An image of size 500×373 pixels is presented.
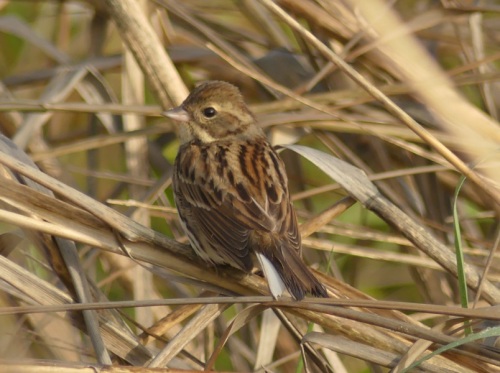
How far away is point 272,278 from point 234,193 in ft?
2.08

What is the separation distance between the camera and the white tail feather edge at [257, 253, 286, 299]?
9.48ft

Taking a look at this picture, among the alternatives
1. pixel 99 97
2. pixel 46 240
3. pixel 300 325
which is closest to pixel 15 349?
pixel 46 240

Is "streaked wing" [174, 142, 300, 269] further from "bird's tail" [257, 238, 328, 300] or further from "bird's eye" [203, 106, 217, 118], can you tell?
"bird's eye" [203, 106, 217, 118]

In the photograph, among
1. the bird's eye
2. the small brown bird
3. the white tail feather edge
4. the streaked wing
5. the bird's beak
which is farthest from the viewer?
the bird's eye

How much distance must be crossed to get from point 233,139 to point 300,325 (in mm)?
877

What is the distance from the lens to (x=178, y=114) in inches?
152

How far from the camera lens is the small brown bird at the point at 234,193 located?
3.23 m

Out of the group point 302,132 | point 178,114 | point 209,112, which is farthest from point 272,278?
point 302,132

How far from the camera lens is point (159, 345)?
158 inches

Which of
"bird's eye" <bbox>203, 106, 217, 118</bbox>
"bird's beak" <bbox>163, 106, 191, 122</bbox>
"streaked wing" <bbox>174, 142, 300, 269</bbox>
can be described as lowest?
"streaked wing" <bbox>174, 142, 300, 269</bbox>

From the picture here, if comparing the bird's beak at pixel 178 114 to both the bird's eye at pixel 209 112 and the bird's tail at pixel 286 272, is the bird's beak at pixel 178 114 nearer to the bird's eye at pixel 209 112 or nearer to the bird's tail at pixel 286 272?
the bird's eye at pixel 209 112

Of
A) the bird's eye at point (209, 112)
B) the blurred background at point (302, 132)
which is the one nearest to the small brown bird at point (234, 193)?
the bird's eye at point (209, 112)

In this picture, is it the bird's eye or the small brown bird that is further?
the bird's eye

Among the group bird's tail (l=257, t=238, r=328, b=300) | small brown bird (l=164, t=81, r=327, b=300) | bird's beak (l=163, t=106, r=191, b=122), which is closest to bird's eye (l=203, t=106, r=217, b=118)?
small brown bird (l=164, t=81, r=327, b=300)
